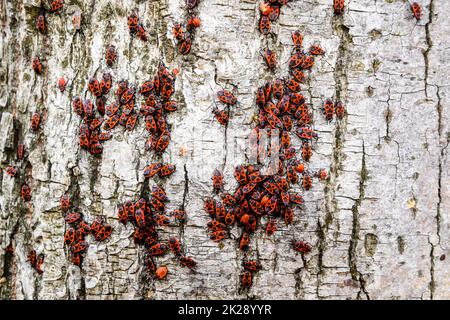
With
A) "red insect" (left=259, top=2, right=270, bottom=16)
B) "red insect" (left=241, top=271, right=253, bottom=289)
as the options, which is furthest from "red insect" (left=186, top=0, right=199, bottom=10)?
"red insect" (left=241, top=271, right=253, bottom=289)

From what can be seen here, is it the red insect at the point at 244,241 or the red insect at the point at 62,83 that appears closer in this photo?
the red insect at the point at 244,241

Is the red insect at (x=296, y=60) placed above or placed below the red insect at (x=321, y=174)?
above

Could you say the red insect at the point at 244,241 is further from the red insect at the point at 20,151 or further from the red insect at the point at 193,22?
the red insect at the point at 20,151

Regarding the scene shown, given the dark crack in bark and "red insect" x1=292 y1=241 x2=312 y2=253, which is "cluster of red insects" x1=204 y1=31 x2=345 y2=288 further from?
the dark crack in bark

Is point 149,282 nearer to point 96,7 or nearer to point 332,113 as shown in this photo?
point 332,113

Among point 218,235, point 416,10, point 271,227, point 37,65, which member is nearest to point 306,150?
point 271,227

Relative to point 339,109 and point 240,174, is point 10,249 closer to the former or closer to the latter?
point 240,174

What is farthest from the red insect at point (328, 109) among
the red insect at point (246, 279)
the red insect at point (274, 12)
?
the red insect at point (246, 279)
